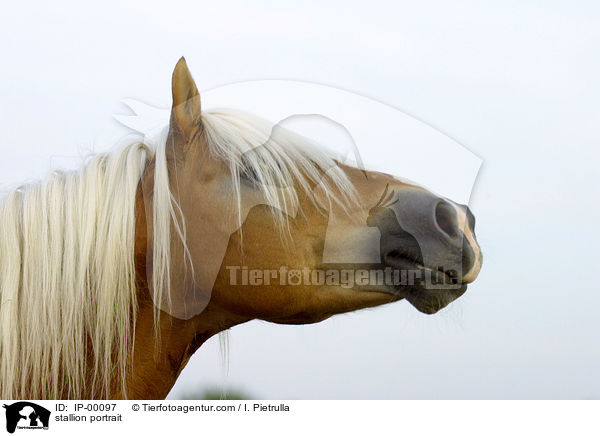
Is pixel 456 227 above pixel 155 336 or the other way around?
above

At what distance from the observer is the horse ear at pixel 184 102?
2.25m

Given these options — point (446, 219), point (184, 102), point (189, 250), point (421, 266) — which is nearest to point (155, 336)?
point (189, 250)

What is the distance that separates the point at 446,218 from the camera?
2344mm

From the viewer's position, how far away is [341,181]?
244 cm

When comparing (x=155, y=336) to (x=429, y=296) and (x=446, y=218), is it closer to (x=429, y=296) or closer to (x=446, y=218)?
(x=429, y=296)

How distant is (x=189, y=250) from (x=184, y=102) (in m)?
0.57

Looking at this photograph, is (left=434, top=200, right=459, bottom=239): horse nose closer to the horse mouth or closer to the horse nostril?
the horse nostril

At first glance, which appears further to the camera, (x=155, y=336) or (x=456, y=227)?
(x=155, y=336)

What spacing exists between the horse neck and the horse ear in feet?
1.04

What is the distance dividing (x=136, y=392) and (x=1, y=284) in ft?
2.22

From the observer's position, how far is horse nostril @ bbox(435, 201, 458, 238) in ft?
7.61

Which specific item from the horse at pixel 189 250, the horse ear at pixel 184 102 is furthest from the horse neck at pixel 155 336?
the horse ear at pixel 184 102

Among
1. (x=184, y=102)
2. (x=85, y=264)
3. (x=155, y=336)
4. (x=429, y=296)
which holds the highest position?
Result: (x=184, y=102)
